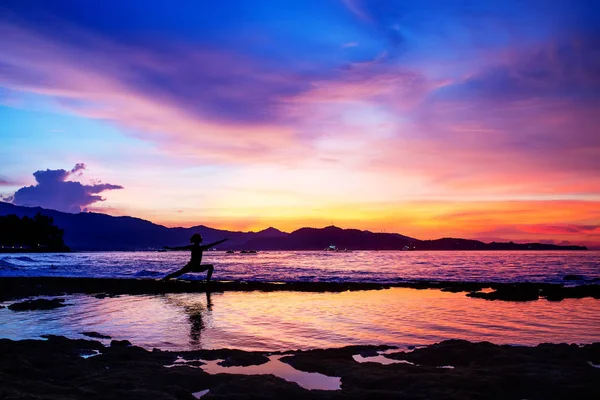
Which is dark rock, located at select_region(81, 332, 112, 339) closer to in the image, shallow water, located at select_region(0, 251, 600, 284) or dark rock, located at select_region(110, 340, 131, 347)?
dark rock, located at select_region(110, 340, 131, 347)

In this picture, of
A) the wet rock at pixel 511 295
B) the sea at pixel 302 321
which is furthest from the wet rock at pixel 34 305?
the wet rock at pixel 511 295

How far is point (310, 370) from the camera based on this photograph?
9.64 metres

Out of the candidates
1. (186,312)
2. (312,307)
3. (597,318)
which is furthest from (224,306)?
(597,318)

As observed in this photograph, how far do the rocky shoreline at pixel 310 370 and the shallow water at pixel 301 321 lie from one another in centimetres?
153

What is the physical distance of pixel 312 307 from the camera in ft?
66.0

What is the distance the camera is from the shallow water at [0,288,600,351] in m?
13.1

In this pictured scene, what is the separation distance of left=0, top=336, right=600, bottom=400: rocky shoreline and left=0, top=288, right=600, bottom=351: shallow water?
1.53 m

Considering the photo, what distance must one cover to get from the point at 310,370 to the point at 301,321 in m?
6.60

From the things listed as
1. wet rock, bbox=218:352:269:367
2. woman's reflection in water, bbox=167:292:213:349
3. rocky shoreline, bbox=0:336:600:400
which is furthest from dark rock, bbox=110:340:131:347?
wet rock, bbox=218:352:269:367

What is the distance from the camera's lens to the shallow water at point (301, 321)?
1308cm

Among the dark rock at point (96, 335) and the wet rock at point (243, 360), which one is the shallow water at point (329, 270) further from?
the wet rock at point (243, 360)

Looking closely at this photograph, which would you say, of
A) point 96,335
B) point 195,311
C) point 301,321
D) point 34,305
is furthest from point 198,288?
point 96,335

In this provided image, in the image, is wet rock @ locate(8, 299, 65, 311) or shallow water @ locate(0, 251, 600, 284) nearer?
wet rock @ locate(8, 299, 65, 311)

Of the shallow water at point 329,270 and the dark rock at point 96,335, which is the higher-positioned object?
the dark rock at point 96,335
